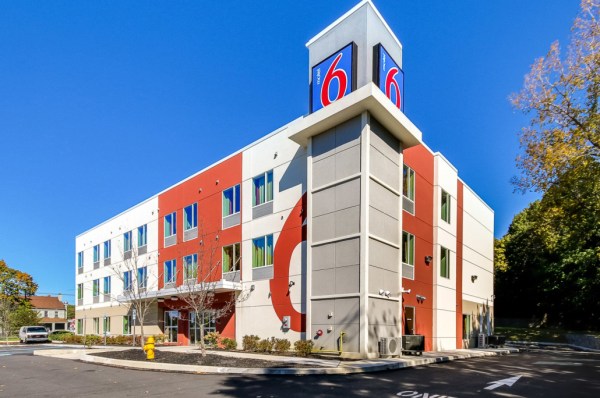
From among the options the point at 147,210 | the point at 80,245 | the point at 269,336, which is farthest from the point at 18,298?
the point at 269,336

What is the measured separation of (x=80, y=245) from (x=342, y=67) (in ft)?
129

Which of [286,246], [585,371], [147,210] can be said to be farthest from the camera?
[147,210]

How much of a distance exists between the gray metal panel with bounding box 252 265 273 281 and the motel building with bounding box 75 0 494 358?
0.05m

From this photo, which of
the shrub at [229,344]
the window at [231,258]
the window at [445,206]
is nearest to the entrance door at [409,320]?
the window at [445,206]

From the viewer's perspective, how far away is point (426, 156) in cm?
2506

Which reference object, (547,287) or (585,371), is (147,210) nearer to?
(585,371)

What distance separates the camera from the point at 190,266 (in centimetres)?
2758

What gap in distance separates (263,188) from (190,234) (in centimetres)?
795

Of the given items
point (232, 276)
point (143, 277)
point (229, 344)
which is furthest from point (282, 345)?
point (143, 277)

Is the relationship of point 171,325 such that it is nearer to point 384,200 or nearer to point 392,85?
point 384,200

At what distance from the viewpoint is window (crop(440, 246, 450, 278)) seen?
25772mm

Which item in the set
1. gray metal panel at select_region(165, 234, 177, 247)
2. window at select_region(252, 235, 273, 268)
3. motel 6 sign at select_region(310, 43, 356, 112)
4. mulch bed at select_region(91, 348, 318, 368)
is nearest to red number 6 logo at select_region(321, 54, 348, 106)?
motel 6 sign at select_region(310, 43, 356, 112)

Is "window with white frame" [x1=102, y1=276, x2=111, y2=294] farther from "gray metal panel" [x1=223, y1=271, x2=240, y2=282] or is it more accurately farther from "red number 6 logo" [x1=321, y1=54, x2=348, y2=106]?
"red number 6 logo" [x1=321, y1=54, x2=348, y2=106]

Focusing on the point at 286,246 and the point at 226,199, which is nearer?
the point at 286,246
